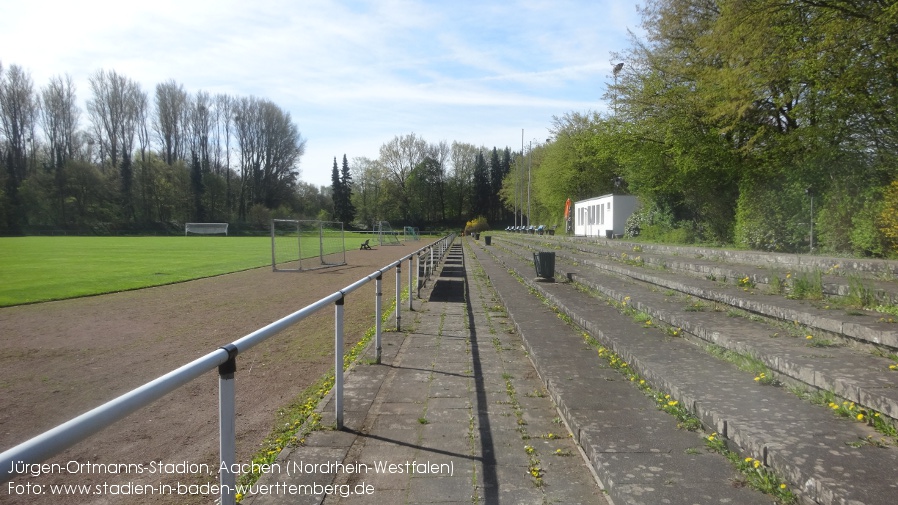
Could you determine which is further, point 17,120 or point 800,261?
point 17,120

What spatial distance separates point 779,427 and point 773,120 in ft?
42.0

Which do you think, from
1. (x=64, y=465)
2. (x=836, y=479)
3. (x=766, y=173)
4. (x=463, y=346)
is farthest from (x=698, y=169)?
(x=64, y=465)

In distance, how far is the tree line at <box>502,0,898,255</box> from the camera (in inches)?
351

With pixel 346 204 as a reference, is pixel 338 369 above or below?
below

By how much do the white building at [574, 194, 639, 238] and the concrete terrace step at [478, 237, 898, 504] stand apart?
21.6 metres

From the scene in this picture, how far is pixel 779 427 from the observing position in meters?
2.81

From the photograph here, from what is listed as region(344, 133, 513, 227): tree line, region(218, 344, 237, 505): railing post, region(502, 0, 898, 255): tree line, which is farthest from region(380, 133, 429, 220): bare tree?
region(218, 344, 237, 505): railing post

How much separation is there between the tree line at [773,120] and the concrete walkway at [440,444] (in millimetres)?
6629

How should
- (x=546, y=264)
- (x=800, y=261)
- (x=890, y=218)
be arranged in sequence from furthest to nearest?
(x=546, y=264), (x=890, y=218), (x=800, y=261)

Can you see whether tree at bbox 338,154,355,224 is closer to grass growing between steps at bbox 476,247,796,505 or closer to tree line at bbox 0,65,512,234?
tree line at bbox 0,65,512,234

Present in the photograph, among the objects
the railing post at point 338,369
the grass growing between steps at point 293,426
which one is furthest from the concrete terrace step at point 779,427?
the grass growing between steps at point 293,426

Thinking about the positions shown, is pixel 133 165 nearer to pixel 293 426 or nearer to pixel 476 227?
pixel 476 227

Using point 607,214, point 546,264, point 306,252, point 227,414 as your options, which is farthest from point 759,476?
point 306,252

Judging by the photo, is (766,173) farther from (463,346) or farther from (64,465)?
(64,465)
